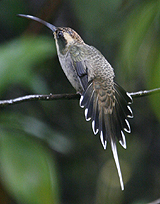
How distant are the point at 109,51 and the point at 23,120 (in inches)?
54.8

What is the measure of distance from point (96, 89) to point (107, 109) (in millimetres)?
153

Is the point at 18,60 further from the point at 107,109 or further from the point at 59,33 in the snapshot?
the point at 107,109

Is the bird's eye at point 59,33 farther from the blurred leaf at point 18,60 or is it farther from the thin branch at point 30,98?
the thin branch at point 30,98

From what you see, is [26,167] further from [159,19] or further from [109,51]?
[109,51]

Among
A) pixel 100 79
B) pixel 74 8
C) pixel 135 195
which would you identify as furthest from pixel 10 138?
pixel 135 195

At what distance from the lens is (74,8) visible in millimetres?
A: 3064

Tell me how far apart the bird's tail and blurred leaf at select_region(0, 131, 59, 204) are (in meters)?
0.37

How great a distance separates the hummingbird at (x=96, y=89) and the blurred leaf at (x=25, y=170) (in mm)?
372

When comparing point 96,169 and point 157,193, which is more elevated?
point 96,169

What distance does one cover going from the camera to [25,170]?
1.74 meters

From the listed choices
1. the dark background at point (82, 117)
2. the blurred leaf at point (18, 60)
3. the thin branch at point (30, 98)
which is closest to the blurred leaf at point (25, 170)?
the thin branch at point (30, 98)

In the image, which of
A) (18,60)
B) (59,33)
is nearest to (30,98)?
(18,60)

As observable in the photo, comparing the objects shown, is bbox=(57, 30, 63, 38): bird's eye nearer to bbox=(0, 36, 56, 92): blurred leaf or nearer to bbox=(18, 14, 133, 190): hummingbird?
bbox=(18, 14, 133, 190): hummingbird

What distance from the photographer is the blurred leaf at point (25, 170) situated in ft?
5.43
